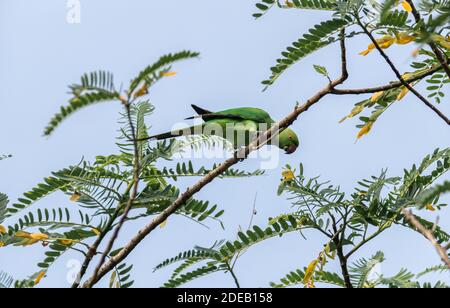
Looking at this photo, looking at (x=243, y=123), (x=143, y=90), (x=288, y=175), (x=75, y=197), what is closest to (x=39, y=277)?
(x=75, y=197)

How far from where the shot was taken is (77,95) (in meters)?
1.93

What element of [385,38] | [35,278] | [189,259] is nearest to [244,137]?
[385,38]

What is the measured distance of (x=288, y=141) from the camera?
7.49 meters

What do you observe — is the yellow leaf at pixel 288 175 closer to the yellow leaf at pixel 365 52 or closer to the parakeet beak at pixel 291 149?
the yellow leaf at pixel 365 52

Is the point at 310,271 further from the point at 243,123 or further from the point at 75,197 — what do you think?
the point at 243,123

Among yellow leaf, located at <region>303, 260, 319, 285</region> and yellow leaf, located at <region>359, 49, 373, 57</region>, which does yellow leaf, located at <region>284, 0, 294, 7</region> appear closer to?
yellow leaf, located at <region>359, 49, 373, 57</region>

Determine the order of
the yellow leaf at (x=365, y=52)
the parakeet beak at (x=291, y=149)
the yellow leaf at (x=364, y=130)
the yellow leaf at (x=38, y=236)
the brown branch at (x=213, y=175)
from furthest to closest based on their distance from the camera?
the parakeet beak at (x=291, y=149), the yellow leaf at (x=364, y=130), the yellow leaf at (x=365, y=52), the yellow leaf at (x=38, y=236), the brown branch at (x=213, y=175)

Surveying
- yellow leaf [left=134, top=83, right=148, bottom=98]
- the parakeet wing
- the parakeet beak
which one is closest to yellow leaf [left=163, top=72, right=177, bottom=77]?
yellow leaf [left=134, top=83, right=148, bottom=98]

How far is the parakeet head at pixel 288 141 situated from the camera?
7.44m

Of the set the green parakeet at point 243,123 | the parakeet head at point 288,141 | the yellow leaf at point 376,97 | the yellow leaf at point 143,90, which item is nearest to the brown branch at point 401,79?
the yellow leaf at point 376,97

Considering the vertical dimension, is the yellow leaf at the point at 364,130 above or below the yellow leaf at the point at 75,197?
above

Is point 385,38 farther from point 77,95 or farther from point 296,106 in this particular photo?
point 77,95

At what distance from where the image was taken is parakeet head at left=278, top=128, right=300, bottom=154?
24.4 ft
